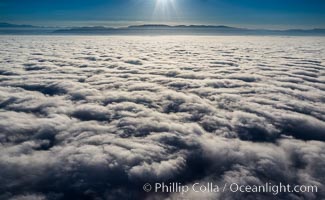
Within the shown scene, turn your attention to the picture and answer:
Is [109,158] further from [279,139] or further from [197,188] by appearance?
[279,139]

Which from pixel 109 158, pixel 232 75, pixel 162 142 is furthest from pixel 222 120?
pixel 232 75

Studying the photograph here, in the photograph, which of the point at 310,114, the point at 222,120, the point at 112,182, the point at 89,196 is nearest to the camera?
the point at 89,196

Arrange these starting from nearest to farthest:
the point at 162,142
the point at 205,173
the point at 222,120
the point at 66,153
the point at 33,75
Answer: the point at 205,173
the point at 66,153
the point at 162,142
the point at 222,120
the point at 33,75

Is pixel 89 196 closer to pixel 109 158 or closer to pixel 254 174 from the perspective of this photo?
pixel 109 158

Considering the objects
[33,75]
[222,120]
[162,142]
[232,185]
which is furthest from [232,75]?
[33,75]

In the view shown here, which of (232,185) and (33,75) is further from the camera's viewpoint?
(33,75)

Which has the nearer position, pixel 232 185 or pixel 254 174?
pixel 232 185
